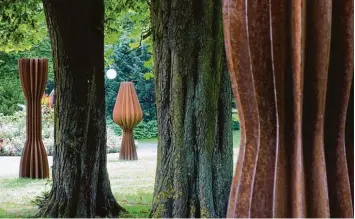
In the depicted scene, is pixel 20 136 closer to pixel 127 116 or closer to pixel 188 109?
pixel 127 116

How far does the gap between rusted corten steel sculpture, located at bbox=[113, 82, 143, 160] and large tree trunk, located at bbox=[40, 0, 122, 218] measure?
457 inches

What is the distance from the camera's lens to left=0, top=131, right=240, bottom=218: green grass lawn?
418 inches

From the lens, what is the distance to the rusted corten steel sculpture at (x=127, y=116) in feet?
69.0

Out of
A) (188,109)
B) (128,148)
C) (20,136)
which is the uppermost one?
(188,109)

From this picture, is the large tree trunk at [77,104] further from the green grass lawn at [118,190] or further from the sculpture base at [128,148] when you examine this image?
the sculpture base at [128,148]

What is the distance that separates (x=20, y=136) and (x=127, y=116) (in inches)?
238

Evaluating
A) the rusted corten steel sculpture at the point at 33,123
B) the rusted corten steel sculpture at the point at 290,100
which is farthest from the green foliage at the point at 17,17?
the rusted corten steel sculpture at the point at 290,100

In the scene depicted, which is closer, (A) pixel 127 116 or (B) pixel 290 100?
(B) pixel 290 100

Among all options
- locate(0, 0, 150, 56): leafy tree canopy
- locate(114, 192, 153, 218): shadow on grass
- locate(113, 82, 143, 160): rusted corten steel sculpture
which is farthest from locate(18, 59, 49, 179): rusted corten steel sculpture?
locate(113, 82, 143, 160): rusted corten steel sculpture

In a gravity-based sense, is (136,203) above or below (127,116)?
below

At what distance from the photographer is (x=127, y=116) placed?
69.5ft

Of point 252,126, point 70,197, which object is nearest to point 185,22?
point 70,197

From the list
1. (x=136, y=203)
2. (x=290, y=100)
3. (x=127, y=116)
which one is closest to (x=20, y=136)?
(x=127, y=116)

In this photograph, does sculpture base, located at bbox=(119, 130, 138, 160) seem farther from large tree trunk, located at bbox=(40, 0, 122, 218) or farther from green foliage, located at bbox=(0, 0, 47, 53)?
large tree trunk, located at bbox=(40, 0, 122, 218)
